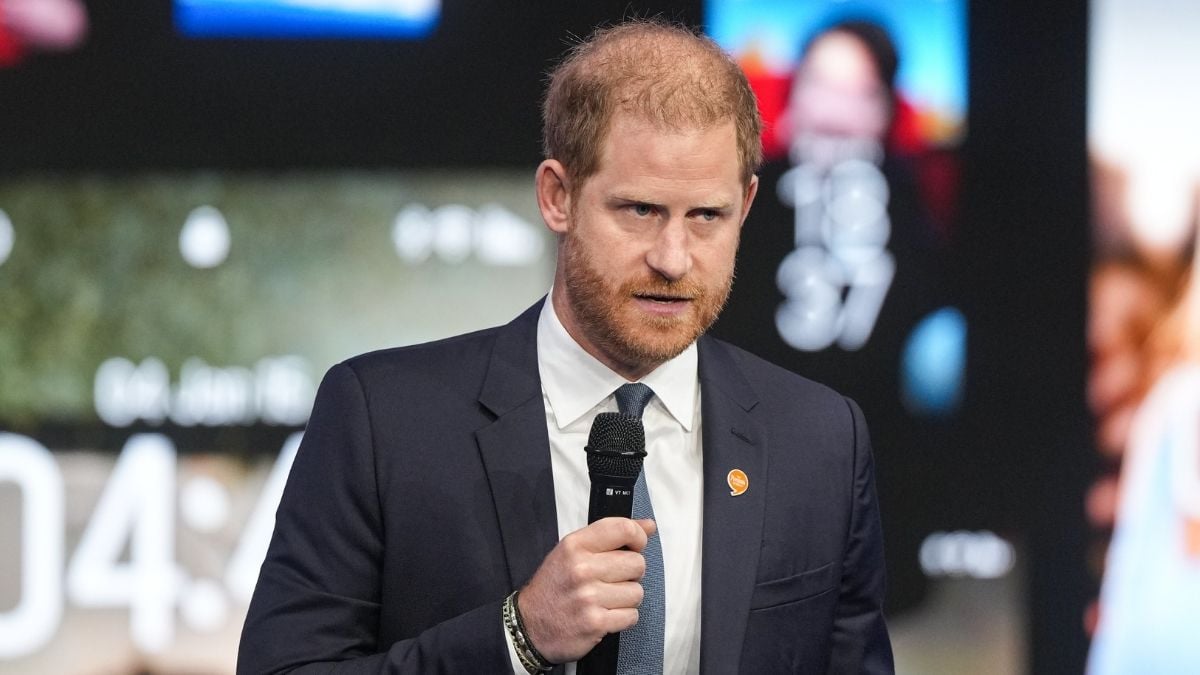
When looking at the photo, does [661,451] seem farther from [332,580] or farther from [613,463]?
[332,580]

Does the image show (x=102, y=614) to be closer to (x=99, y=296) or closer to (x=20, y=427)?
(x=20, y=427)

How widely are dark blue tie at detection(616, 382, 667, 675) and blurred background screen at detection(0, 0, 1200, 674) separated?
180cm

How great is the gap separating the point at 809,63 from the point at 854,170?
287mm

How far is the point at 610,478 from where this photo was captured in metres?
1.52

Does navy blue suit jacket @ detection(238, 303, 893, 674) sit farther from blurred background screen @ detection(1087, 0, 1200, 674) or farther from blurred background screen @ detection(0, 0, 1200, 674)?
blurred background screen @ detection(1087, 0, 1200, 674)

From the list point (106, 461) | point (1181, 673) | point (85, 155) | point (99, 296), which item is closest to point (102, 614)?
point (106, 461)

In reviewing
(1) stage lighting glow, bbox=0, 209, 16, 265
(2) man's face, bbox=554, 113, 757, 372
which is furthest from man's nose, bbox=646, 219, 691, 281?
(1) stage lighting glow, bbox=0, 209, 16, 265

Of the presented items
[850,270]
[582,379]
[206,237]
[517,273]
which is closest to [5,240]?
[206,237]

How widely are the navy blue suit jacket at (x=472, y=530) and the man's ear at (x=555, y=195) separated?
0.53 ft

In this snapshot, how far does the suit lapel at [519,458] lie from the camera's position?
1.69 metres

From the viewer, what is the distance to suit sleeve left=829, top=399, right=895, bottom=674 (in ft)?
6.17

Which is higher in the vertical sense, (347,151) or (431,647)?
(347,151)

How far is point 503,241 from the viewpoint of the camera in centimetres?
354

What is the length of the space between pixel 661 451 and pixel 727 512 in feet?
0.41
